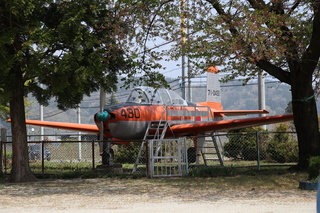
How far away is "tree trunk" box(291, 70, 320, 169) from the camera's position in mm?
14125

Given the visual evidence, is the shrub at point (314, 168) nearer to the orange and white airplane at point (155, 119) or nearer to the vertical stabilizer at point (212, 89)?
the orange and white airplane at point (155, 119)

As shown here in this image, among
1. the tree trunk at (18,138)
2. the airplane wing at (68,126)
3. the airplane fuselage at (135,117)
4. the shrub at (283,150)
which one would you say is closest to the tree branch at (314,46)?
the airplane fuselage at (135,117)

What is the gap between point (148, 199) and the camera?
387 inches

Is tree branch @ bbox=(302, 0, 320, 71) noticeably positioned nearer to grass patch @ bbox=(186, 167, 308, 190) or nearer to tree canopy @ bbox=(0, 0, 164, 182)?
grass patch @ bbox=(186, 167, 308, 190)

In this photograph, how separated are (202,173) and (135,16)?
561 cm

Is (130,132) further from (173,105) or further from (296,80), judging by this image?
(296,80)

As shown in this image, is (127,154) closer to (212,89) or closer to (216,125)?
(212,89)

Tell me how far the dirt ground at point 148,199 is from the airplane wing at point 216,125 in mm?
6191

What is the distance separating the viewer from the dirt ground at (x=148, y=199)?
8.24 metres

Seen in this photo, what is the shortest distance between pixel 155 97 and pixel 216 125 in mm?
2900

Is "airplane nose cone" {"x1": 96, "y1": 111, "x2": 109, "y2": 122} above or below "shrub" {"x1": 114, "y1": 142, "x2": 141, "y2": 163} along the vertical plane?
above

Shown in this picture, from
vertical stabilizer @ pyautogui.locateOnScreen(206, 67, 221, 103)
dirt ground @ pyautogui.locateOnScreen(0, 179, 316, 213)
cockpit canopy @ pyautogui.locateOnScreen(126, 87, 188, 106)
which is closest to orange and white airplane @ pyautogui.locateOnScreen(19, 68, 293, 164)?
cockpit canopy @ pyautogui.locateOnScreen(126, 87, 188, 106)

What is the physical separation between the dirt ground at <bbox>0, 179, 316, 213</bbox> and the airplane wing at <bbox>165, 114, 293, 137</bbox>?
244 inches

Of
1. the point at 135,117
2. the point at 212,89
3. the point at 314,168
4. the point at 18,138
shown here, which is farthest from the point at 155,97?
the point at 314,168
